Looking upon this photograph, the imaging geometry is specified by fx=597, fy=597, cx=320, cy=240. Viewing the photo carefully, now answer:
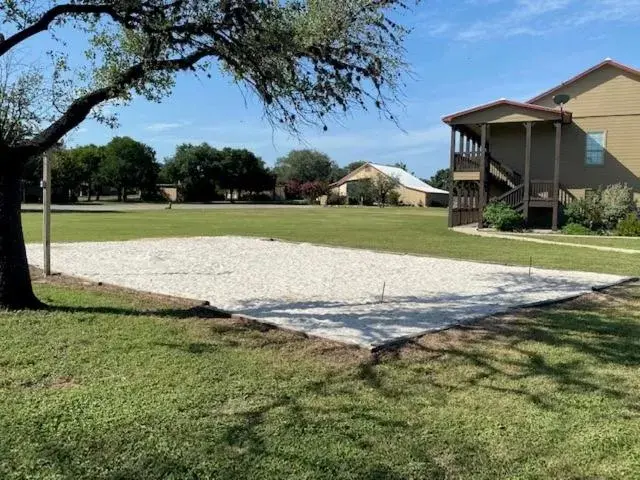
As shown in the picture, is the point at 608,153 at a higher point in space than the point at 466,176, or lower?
higher

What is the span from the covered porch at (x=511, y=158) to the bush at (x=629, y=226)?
7.51ft

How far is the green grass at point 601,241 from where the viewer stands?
17.8 metres

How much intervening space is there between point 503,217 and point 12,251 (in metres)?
19.1

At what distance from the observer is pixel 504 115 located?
2364 centimetres

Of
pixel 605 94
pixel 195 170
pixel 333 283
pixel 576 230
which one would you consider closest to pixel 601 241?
pixel 576 230

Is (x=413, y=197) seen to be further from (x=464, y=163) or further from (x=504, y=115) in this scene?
(x=504, y=115)

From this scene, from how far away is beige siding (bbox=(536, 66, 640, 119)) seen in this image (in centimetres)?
2358

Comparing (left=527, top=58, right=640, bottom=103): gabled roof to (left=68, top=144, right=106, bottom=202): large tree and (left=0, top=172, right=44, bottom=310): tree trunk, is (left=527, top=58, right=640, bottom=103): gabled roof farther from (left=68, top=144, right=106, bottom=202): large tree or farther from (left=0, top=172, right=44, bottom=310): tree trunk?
(left=68, top=144, right=106, bottom=202): large tree

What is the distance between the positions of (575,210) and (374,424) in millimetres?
21721

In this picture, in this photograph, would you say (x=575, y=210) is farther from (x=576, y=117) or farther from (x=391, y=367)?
(x=391, y=367)

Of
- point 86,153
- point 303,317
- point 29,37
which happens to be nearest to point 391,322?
point 303,317

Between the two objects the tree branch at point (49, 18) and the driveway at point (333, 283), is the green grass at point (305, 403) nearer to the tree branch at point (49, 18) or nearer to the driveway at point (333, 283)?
the driveway at point (333, 283)

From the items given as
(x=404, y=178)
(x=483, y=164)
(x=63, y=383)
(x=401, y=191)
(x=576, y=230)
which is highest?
(x=404, y=178)

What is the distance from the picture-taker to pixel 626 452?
343 centimetres
